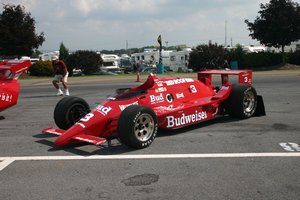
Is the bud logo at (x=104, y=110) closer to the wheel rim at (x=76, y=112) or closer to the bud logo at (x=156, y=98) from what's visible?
the bud logo at (x=156, y=98)

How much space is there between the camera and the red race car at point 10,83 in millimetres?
9648

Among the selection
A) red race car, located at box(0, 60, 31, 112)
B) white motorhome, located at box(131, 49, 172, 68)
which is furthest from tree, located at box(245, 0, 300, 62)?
red race car, located at box(0, 60, 31, 112)

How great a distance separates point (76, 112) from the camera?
780 cm

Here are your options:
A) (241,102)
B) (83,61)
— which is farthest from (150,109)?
(83,61)

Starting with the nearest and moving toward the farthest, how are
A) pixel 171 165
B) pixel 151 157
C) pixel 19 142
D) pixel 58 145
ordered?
1. pixel 171 165
2. pixel 151 157
3. pixel 58 145
4. pixel 19 142

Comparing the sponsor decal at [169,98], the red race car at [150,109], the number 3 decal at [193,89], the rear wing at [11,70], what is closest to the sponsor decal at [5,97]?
the rear wing at [11,70]

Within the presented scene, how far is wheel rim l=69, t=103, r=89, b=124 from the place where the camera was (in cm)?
768

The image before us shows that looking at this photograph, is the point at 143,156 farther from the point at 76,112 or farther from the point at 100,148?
the point at 76,112

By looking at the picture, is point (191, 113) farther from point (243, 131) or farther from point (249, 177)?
point (249, 177)

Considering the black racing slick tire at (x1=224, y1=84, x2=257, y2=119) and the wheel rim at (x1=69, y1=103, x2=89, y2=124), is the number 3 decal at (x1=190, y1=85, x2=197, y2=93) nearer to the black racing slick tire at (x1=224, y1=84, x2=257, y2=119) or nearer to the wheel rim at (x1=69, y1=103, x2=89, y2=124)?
the black racing slick tire at (x1=224, y1=84, x2=257, y2=119)

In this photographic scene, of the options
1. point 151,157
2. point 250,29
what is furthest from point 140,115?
point 250,29

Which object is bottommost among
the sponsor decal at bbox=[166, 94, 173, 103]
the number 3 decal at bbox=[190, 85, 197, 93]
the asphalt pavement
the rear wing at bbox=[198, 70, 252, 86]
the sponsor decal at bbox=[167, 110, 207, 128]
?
the asphalt pavement

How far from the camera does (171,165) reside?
5473 mm

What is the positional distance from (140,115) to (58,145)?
1467 millimetres
